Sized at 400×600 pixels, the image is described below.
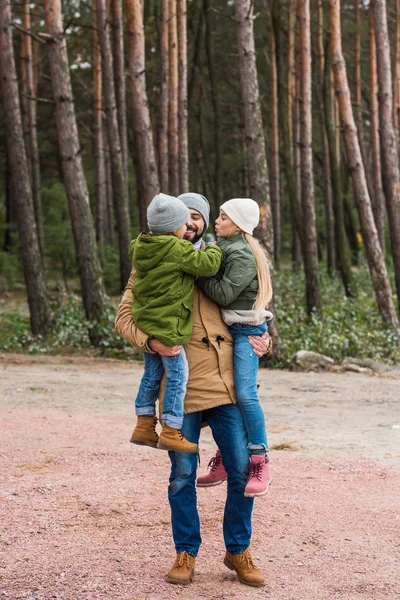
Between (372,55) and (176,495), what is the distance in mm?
22922

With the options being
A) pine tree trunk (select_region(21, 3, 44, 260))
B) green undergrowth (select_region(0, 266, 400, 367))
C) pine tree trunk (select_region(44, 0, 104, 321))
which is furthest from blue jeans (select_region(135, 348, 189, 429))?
pine tree trunk (select_region(21, 3, 44, 260))

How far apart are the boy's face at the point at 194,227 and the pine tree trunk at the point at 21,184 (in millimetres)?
11149

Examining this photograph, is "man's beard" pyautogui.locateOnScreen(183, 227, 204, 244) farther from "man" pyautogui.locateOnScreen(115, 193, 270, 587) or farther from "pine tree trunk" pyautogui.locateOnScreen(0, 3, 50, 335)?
"pine tree trunk" pyautogui.locateOnScreen(0, 3, 50, 335)

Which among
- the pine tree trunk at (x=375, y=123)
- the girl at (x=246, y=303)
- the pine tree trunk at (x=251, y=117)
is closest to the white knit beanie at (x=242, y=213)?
the girl at (x=246, y=303)

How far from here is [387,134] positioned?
17375mm

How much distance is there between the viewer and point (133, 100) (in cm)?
1577

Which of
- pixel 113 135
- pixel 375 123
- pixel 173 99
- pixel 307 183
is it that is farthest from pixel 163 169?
pixel 375 123

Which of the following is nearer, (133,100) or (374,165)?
(133,100)

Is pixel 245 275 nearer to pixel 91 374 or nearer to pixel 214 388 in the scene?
pixel 214 388

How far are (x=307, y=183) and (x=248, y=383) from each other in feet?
48.6

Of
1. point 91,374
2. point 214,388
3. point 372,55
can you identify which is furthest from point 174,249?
point 372,55

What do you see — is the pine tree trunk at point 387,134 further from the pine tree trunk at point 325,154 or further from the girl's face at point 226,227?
the girl's face at point 226,227

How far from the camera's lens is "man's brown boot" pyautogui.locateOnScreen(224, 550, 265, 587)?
185 inches

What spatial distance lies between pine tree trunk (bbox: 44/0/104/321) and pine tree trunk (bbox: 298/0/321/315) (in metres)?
5.18
